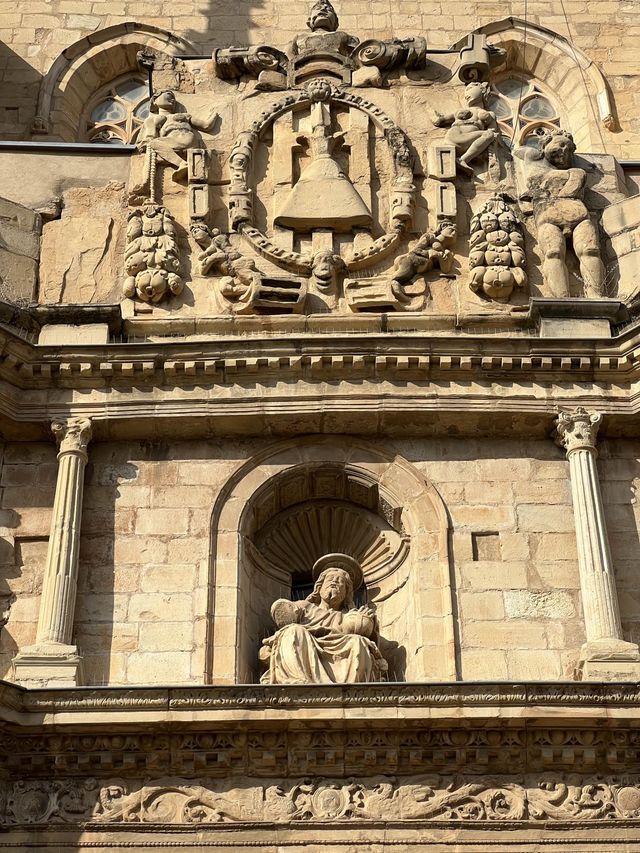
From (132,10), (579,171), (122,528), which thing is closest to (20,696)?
(122,528)

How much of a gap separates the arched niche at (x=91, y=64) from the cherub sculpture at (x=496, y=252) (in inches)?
250

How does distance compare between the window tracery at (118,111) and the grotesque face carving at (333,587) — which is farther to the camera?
the window tracery at (118,111)

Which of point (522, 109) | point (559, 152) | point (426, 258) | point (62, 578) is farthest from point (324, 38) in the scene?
point (62, 578)

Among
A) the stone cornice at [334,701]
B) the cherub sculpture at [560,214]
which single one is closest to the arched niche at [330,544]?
the stone cornice at [334,701]

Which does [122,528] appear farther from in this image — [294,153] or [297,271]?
[294,153]

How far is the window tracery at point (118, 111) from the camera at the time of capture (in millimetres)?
23141

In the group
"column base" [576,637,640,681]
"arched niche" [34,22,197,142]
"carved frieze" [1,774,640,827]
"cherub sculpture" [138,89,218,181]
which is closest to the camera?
"carved frieze" [1,774,640,827]

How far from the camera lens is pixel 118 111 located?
923 inches

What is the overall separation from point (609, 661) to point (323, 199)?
5743 mm

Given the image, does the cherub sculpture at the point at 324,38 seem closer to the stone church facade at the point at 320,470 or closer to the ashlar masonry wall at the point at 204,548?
the stone church facade at the point at 320,470

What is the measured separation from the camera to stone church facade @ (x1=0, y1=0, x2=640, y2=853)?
1491 cm

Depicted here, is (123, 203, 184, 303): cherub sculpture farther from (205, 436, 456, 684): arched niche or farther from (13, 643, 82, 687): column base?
(13, 643, 82, 687): column base

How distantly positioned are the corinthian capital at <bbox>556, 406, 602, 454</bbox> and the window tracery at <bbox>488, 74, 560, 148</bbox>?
6.52m

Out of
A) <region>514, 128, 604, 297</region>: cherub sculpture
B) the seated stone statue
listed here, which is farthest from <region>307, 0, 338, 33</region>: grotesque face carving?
the seated stone statue
